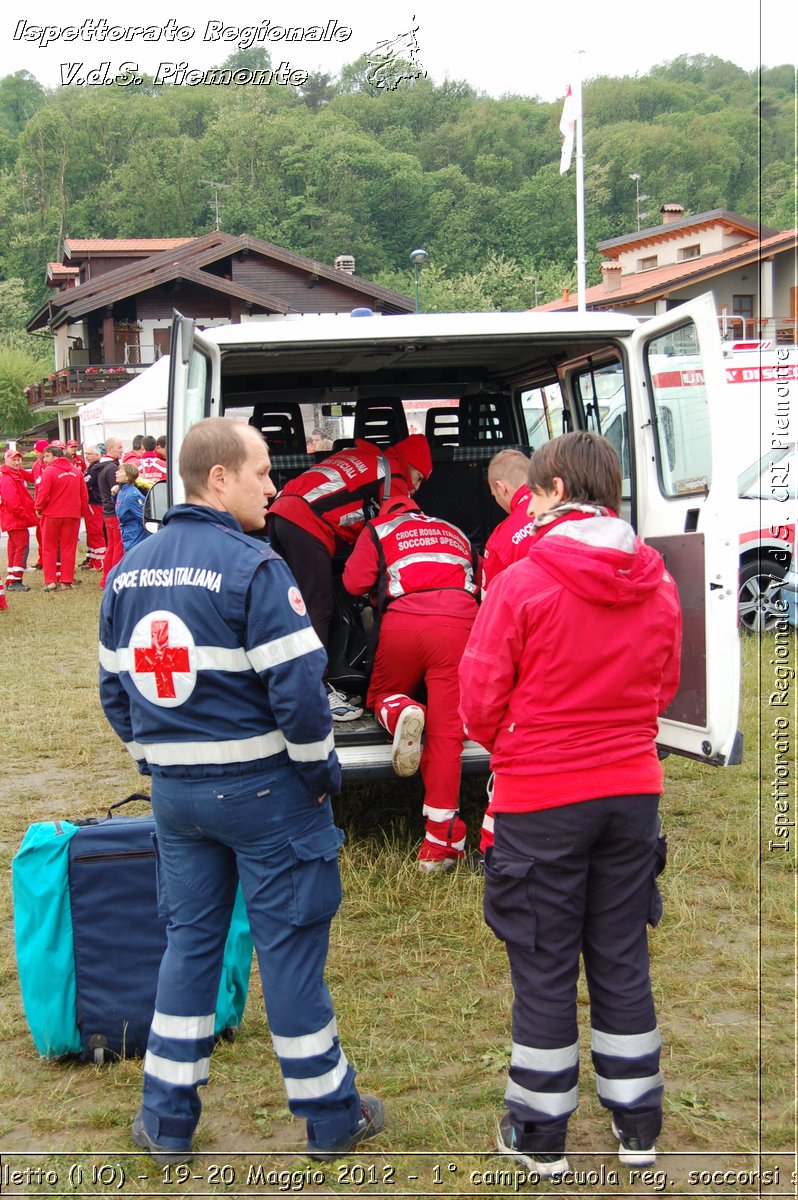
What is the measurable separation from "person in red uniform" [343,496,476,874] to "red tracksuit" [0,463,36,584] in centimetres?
1221

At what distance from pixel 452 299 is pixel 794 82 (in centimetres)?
6300

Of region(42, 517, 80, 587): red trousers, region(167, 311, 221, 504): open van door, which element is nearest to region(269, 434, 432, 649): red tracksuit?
region(167, 311, 221, 504): open van door

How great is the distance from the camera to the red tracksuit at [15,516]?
1652 centimetres

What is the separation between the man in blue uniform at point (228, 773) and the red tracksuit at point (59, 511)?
1401 cm

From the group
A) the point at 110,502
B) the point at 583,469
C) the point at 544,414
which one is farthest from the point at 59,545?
the point at 583,469

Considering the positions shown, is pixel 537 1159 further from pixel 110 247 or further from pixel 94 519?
pixel 110 247

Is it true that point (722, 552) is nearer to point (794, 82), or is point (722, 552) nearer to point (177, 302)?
point (794, 82)

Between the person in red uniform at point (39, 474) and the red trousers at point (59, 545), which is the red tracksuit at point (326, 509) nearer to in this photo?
the red trousers at point (59, 545)

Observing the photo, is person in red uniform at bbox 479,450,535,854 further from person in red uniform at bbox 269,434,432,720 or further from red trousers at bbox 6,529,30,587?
red trousers at bbox 6,529,30,587

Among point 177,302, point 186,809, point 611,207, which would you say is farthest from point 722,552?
point 611,207

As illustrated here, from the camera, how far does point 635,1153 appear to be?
2.91 metres

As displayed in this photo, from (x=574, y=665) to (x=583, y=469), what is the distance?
514mm

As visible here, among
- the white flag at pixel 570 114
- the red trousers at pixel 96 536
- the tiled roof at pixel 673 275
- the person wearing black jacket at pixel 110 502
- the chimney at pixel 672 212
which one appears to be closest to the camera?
the person wearing black jacket at pixel 110 502

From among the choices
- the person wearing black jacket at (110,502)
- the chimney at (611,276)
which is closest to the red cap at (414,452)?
the person wearing black jacket at (110,502)
